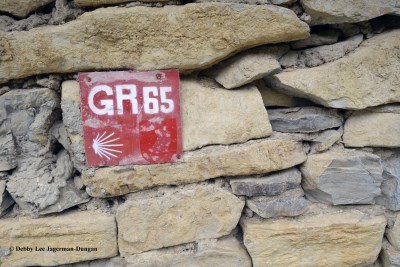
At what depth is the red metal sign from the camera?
110 cm

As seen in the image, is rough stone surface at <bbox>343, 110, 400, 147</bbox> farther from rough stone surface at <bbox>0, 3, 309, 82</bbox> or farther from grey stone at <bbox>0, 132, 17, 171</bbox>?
grey stone at <bbox>0, 132, 17, 171</bbox>

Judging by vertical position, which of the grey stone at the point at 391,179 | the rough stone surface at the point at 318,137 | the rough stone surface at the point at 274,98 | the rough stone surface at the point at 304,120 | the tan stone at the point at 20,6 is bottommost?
the grey stone at the point at 391,179

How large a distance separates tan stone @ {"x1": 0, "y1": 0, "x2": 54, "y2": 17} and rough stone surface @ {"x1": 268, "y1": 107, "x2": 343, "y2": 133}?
91 cm

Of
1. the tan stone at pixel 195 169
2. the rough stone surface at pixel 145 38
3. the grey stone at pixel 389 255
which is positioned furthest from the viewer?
the grey stone at pixel 389 255

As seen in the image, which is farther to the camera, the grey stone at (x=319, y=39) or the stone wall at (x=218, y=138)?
the grey stone at (x=319, y=39)

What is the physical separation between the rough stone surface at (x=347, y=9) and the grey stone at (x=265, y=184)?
1.96ft

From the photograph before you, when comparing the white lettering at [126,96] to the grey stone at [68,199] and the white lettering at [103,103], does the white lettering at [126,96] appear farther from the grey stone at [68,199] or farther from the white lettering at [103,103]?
the grey stone at [68,199]

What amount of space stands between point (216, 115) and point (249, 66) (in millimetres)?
210

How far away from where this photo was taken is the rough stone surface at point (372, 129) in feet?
3.96

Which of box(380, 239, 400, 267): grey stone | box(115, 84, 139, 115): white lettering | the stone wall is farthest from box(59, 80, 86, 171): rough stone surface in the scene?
box(380, 239, 400, 267): grey stone

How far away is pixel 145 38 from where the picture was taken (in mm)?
1063

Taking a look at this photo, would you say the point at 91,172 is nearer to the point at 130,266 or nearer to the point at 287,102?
the point at 130,266

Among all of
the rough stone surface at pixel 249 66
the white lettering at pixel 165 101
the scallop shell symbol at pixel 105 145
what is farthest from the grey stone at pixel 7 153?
the rough stone surface at pixel 249 66

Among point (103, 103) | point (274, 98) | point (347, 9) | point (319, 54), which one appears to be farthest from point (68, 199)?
point (347, 9)
